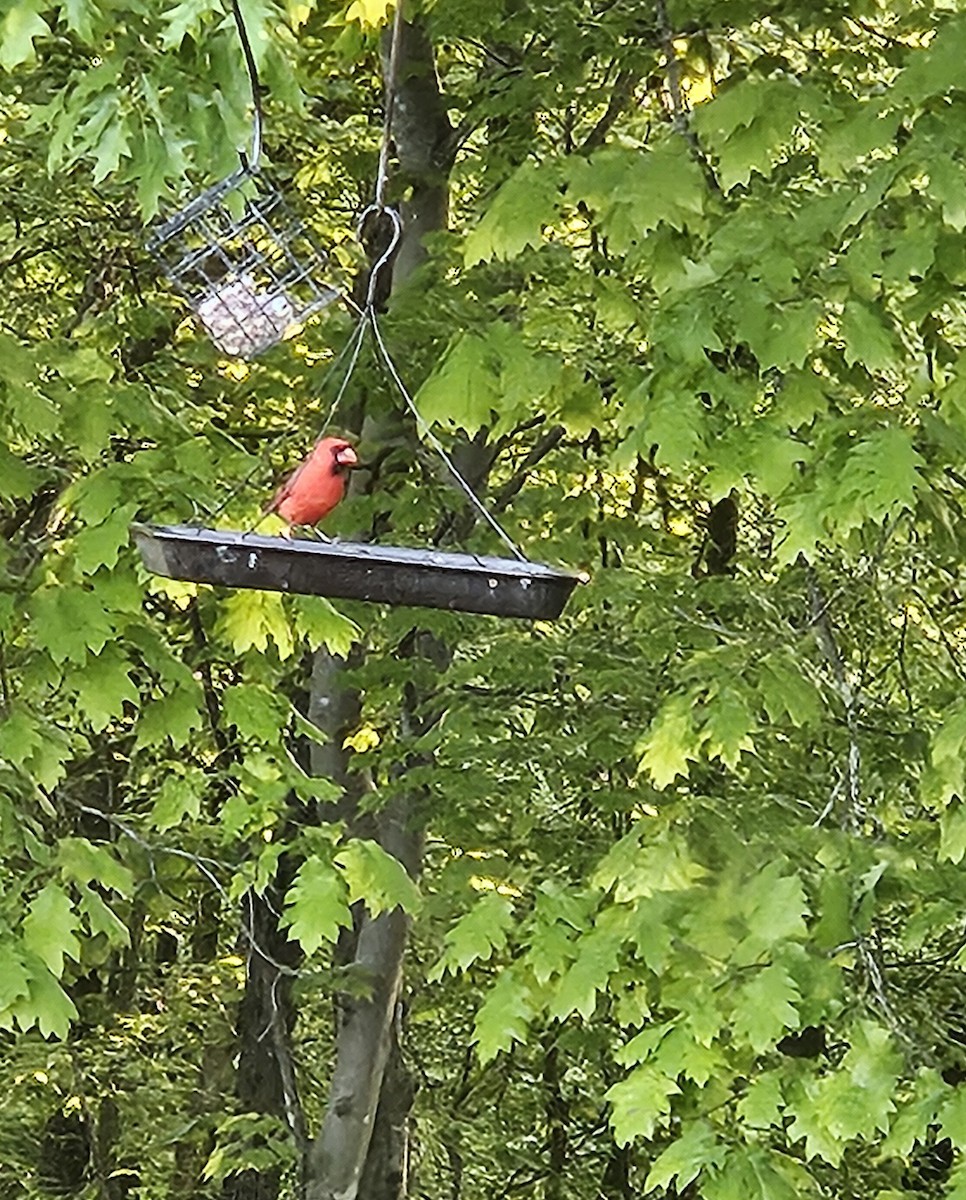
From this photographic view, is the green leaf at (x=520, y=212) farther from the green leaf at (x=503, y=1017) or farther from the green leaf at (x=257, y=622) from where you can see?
the green leaf at (x=503, y=1017)

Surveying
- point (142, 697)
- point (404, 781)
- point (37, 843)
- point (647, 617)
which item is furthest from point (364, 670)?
point (37, 843)

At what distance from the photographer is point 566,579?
1.92m

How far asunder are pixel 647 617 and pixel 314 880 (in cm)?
127

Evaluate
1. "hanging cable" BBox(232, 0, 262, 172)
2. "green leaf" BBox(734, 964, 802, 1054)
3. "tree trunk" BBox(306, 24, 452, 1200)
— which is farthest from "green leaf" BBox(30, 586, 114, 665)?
"tree trunk" BBox(306, 24, 452, 1200)

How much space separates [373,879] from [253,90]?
4.60 feet

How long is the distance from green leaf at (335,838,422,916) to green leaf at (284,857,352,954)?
3cm

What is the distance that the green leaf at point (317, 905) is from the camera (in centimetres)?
260

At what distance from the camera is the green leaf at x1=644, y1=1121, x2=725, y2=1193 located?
2.17 metres

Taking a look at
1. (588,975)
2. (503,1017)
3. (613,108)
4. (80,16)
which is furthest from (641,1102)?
(613,108)

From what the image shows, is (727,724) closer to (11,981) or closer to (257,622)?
(257,622)

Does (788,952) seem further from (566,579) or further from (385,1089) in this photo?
(385,1089)

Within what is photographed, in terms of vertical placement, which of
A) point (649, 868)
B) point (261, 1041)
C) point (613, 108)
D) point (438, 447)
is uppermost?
point (613, 108)

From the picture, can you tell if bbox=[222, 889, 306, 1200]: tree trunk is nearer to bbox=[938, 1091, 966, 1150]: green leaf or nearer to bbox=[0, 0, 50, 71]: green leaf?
bbox=[938, 1091, 966, 1150]: green leaf

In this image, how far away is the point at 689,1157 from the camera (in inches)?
86.3
